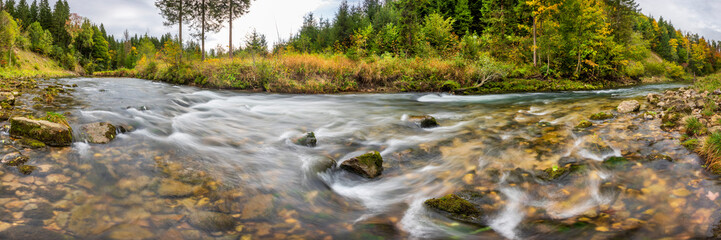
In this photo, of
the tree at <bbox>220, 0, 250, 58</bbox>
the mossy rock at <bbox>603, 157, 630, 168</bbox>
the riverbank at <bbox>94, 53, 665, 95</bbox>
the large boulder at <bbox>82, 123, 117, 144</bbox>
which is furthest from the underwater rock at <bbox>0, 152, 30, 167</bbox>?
the tree at <bbox>220, 0, 250, 58</bbox>

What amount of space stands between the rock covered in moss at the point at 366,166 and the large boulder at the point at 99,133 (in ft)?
12.5

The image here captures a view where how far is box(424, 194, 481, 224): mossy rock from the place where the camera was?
343 cm

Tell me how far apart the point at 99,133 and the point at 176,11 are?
1165 inches

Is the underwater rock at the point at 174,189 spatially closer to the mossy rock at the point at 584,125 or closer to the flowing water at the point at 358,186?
the flowing water at the point at 358,186

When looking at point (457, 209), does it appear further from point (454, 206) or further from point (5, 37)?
point (5, 37)

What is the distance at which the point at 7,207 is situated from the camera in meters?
2.96

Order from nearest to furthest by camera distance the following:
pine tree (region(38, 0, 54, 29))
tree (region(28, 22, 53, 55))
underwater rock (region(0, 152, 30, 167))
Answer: underwater rock (region(0, 152, 30, 167)) < tree (region(28, 22, 53, 55)) < pine tree (region(38, 0, 54, 29))

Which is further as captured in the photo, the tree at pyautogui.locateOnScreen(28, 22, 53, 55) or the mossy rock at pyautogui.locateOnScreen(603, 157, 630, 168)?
the tree at pyautogui.locateOnScreen(28, 22, 53, 55)

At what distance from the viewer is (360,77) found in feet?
55.5

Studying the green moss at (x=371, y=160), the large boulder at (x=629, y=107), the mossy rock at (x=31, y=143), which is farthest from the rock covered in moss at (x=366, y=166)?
the large boulder at (x=629, y=107)

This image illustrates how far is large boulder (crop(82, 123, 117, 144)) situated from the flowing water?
14cm

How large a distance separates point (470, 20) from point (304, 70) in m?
23.8

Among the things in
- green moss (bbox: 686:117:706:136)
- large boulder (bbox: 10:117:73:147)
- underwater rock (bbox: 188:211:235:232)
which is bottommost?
underwater rock (bbox: 188:211:235:232)

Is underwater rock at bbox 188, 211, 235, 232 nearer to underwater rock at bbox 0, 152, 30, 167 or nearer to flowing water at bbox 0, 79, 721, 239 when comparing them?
flowing water at bbox 0, 79, 721, 239
